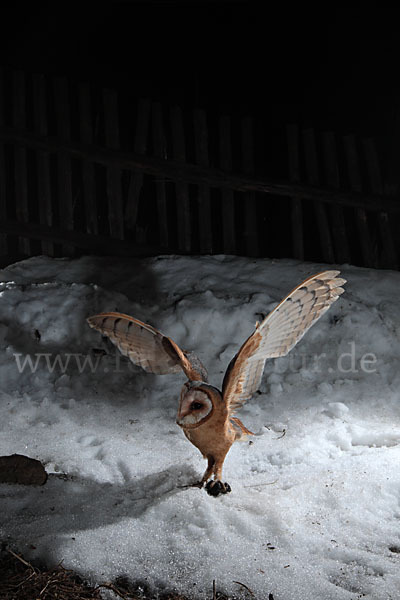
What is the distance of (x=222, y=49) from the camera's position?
5391mm

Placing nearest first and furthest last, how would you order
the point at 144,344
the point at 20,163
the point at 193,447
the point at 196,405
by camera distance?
the point at 196,405 < the point at 144,344 < the point at 193,447 < the point at 20,163

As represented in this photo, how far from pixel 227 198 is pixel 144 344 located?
2.87 m

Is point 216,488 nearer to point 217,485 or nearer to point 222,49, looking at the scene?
point 217,485

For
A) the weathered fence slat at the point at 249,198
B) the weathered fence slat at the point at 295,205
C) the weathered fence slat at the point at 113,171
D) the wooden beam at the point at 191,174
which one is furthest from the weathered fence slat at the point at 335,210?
the weathered fence slat at the point at 113,171

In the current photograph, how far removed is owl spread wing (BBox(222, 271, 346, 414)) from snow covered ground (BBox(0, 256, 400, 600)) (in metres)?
0.51

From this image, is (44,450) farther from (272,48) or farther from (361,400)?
(272,48)

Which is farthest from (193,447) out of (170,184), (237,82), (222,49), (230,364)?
(222,49)

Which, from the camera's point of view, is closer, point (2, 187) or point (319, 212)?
point (2, 187)

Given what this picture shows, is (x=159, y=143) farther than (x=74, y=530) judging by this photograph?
Yes

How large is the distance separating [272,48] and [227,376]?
3.94 metres

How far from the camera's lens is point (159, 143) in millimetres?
5379

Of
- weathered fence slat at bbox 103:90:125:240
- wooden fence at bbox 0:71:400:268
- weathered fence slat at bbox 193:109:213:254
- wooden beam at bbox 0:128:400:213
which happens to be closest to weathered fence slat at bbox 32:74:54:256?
wooden fence at bbox 0:71:400:268

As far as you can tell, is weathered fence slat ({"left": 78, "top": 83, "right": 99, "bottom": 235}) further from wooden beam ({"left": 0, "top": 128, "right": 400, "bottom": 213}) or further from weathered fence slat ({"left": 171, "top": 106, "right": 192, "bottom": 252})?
weathered fence slat ({"left": 171, "top": 106, "right": 192, "bottom": 252})

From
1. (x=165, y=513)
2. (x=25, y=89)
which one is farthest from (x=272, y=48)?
(x=165, y=513)
